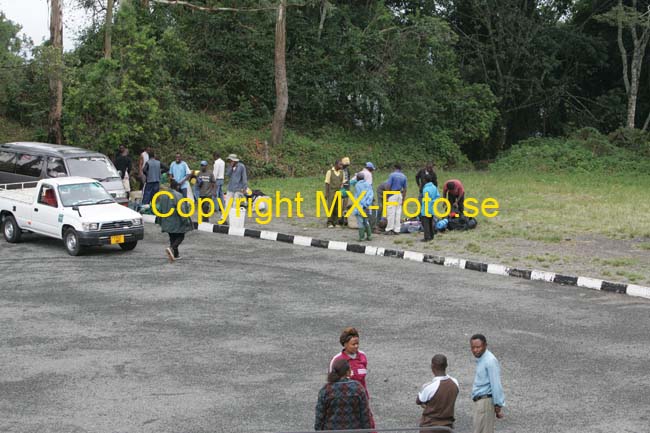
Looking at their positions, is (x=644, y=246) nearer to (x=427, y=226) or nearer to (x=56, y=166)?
(x=427, y=226)

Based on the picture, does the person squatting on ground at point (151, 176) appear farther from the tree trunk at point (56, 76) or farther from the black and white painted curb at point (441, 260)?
the tree trunk at point (56, 76)

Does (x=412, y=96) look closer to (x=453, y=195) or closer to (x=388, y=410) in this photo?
(x=453, y=195)

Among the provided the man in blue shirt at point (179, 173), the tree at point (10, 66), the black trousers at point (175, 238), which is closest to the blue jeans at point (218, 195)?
the man in blue shirt at point (179, 173)

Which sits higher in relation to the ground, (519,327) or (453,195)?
(453,195)

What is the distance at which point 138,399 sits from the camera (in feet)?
33.4

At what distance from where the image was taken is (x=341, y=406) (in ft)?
24.7

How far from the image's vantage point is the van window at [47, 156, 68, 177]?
23.3m

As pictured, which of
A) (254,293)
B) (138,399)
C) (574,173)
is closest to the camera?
(138,399)

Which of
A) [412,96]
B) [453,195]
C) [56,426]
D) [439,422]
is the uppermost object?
[412,96]

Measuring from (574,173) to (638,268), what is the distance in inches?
842

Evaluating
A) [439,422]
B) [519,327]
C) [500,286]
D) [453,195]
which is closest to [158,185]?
[453,195]

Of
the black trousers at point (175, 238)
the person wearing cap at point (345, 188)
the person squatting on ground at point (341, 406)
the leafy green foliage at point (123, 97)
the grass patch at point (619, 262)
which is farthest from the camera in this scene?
the leafy green foliage at point (123, 97)

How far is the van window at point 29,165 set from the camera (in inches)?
933

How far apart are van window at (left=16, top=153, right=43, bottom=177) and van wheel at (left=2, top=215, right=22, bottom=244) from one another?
265 centimetres
